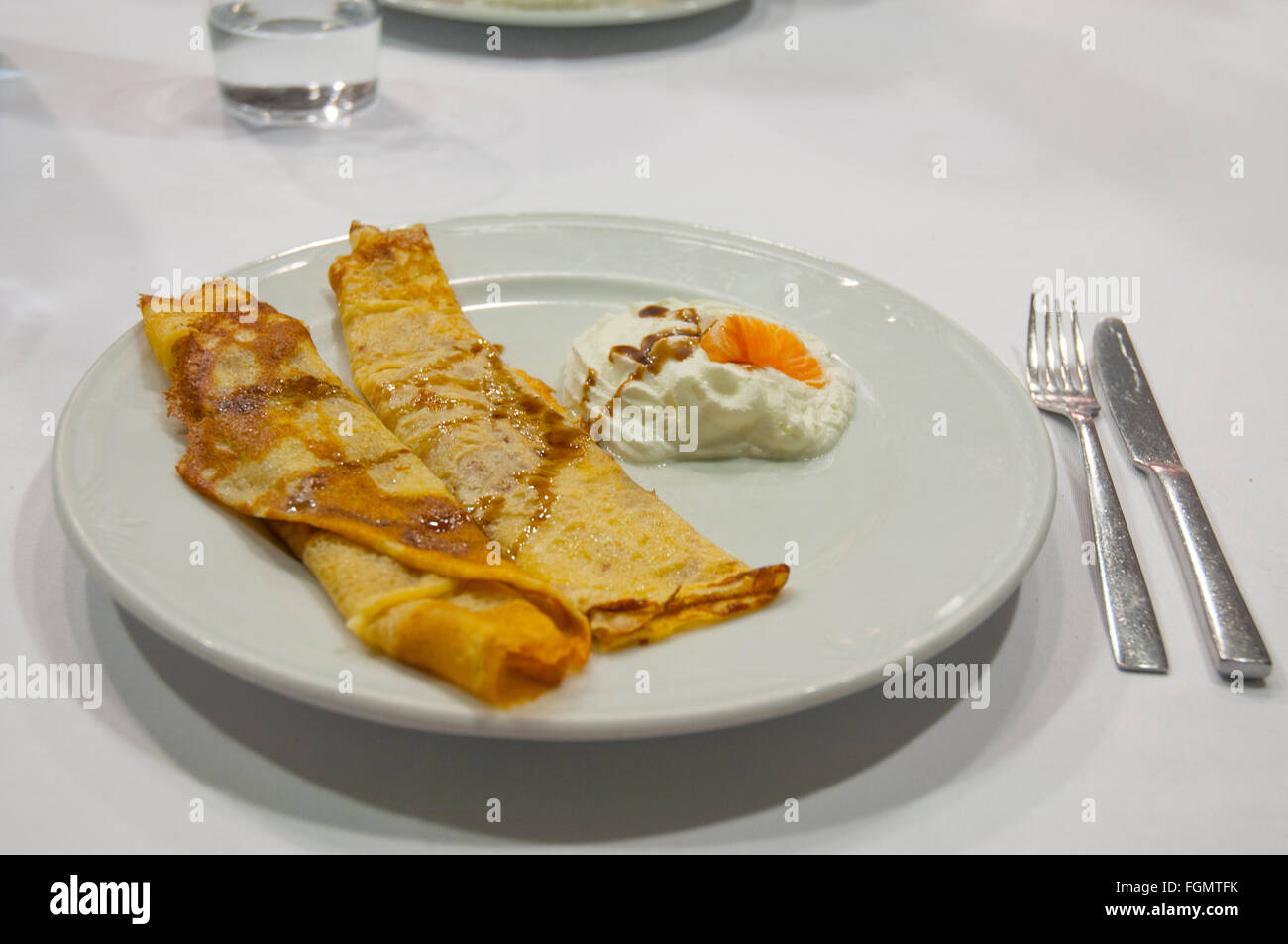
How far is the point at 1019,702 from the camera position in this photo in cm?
170

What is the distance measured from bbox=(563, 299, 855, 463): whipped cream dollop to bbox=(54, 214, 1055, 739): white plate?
0.05 m

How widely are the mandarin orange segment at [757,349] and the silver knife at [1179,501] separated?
28.7 inches

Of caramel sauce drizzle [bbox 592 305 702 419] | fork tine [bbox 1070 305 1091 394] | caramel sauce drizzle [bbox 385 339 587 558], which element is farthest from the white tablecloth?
caramel sauce drizzle [bbox 592 305 702 419]

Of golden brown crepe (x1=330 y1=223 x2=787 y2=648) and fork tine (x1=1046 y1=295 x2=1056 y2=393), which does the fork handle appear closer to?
fork tine (x1=1046 y1=295 x2=1056 y2=393)

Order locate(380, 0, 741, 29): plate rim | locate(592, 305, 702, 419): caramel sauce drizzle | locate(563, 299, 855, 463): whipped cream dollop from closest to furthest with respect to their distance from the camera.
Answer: locate(563, 299, 855, 463): whipped cream dollop → locate(592, 305, 702, 419): caramel sauce drizzle → locate(380, 0, 741, 29): plate rim

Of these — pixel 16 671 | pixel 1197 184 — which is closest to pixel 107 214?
pixel 16 671

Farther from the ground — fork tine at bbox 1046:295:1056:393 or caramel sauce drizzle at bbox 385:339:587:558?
fork tine at bbox 1046:295:1056:393

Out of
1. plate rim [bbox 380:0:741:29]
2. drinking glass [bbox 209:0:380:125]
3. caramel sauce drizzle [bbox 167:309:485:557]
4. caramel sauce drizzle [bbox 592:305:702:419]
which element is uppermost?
plate rim [bbox 380:0:741:29]

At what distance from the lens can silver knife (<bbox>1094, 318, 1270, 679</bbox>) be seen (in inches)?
70.7

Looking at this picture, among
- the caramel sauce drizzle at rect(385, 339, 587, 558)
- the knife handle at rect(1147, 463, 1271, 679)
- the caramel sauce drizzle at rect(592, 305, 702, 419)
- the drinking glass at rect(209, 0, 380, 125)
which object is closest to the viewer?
the knife handle at rect(1147, 463, 1271, 679)

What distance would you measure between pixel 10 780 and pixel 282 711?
0.37 m

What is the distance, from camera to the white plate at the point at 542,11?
3922mm

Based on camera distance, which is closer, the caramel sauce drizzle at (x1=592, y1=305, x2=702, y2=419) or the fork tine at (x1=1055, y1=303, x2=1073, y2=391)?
the caramel sauce drizzle at (x1=592, y1=305, x2=702, y2=419)

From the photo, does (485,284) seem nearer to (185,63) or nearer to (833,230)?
(833,230)
